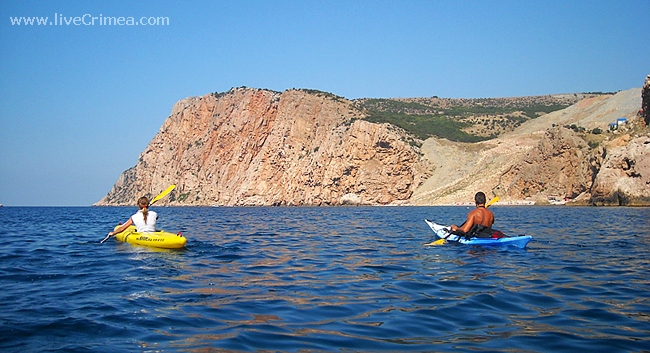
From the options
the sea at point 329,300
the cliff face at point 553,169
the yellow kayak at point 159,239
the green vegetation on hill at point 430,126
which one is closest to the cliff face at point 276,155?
the green vegetation on hill at point 430,126

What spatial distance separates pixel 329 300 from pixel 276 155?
276 ft

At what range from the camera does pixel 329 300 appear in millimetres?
8805

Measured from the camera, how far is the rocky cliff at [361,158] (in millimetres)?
56219

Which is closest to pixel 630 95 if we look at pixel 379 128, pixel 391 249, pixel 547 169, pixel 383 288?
pixel 547 169

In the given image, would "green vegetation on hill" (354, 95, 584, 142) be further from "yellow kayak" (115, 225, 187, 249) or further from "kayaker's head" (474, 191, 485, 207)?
"yellow kayak" (115, 225, 187, 249)

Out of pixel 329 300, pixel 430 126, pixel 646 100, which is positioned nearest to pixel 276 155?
pixel 430 126

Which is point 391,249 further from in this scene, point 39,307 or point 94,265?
point 39,307

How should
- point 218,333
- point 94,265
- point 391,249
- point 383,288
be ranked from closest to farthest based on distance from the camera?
point 218,333 → point 383,288 → point 94,265 → point 391,249

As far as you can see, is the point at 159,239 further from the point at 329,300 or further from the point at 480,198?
the point at 480,198

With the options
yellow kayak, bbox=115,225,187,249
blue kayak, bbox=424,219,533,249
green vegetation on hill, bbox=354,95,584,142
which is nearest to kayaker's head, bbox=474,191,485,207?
blue kayak, bbox=424,219,533,249

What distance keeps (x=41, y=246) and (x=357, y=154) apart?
2574 inches

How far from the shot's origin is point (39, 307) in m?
8.36

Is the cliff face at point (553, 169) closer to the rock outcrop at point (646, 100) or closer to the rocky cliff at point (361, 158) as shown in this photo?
the rocky cliff at point (361, 158)

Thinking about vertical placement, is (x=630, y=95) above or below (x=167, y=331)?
above
